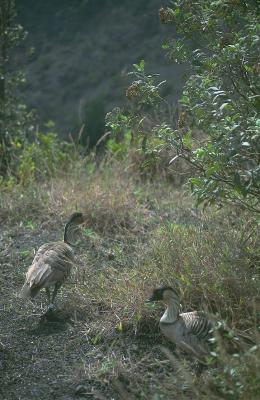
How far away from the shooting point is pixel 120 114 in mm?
6512

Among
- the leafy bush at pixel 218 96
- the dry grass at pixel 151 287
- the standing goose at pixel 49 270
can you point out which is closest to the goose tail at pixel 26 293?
the standing goose at pixel 49 270

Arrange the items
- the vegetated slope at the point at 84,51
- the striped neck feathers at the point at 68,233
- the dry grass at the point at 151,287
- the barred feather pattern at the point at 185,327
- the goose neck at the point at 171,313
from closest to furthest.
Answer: the dry grass at the point at 151,287 < the barred feather pattern at the point at 185,327 < the goose neck at the point at 171,313 < the striped neck feathers at the point at 68,233 < the vegetated slope at the point at 84,51

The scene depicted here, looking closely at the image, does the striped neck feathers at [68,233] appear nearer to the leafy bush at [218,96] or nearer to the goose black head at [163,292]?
the leafy bush at [218,96]

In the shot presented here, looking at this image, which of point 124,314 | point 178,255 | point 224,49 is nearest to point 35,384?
point 124,314

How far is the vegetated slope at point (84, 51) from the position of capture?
51.4ft

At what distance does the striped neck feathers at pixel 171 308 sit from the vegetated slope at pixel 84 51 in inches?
374

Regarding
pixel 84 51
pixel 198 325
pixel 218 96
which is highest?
pixel 218 96

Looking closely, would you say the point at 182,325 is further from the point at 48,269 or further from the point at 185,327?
the point at 48,269

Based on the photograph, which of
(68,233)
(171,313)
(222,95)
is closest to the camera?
(171,313)

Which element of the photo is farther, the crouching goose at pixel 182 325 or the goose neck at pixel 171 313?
the goose neck at pixel 171 313

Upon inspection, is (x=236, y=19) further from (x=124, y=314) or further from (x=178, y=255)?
(x=124, y=314)

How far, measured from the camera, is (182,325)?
5637 mm

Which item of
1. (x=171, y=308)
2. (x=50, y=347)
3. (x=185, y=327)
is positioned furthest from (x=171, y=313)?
(x=50, y=347)

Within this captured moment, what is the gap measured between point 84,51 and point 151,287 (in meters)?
10.7
